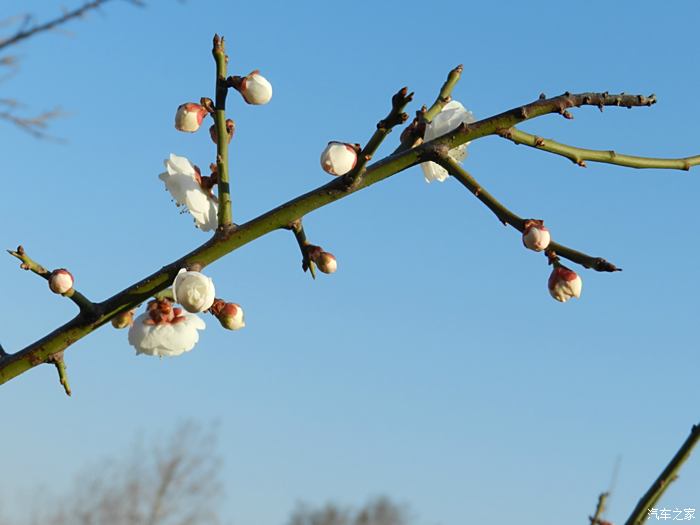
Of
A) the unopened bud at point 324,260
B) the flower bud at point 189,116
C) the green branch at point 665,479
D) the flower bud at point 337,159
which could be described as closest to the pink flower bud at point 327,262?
the unopened bud at point 324,260

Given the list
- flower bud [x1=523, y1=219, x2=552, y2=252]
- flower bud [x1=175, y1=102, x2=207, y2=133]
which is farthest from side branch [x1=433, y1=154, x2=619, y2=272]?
flower bud [x1=175, y1=102, x2=207, y2=133]

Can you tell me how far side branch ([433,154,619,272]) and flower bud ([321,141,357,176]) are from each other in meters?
0.18

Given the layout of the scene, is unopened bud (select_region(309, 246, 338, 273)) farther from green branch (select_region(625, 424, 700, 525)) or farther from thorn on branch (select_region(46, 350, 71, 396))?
green branch (select_region(625, 424, 700, 525))

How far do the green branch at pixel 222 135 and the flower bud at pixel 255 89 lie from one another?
45 mm

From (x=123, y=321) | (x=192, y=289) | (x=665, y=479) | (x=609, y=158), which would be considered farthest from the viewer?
(x=123, y=321)

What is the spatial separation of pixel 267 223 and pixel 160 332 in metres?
0.31

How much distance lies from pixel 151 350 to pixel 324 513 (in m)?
31.8

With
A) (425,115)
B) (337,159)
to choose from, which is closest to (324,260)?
(337,159)

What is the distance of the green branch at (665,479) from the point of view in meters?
1.06

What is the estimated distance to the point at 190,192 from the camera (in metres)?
1.45

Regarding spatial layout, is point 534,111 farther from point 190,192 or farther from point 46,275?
point 46,275

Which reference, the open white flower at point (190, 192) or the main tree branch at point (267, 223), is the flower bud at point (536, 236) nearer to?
the main tree branch at point (267, 223)

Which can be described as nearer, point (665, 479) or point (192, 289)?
point (665, 479)

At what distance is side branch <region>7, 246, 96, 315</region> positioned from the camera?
4.03ft
